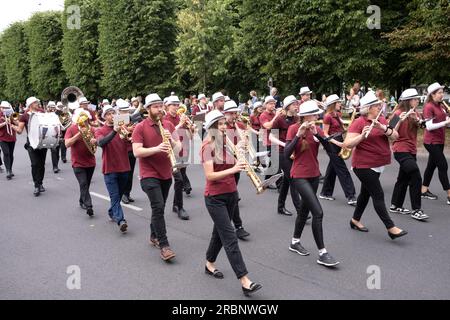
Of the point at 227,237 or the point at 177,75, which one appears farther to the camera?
the point at 177,75

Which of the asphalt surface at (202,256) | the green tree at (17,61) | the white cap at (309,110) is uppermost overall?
the green tree at (17,61)

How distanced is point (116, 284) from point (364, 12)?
16546mm

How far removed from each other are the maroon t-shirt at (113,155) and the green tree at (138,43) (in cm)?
2462

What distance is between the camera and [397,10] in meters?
20.3

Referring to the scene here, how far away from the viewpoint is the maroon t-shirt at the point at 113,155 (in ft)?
23.3

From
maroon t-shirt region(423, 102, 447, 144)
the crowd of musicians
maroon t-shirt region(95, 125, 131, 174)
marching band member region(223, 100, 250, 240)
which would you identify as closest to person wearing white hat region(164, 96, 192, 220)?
the crowd of musicians

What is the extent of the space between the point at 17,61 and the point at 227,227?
176 ft

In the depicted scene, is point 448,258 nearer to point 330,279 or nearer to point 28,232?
point 330,279

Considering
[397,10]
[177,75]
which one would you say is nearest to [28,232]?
[397,10]

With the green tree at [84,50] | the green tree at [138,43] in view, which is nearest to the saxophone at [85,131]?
the green tree at [138,43]

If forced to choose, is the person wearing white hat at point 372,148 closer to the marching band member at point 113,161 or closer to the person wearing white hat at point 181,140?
the person wearing white hat at point 181,140

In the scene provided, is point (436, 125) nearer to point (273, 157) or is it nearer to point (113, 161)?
point (273, 157)

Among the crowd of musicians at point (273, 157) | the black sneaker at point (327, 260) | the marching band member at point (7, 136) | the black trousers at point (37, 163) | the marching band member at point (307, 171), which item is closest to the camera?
the crowd of musicians at point (273, 157)

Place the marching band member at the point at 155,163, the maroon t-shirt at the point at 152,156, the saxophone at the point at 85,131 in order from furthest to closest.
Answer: the saxophone at the point at 85,131 < the maroon t-shirt at the point at 152,156 < the marching band member at the point at 155,163
